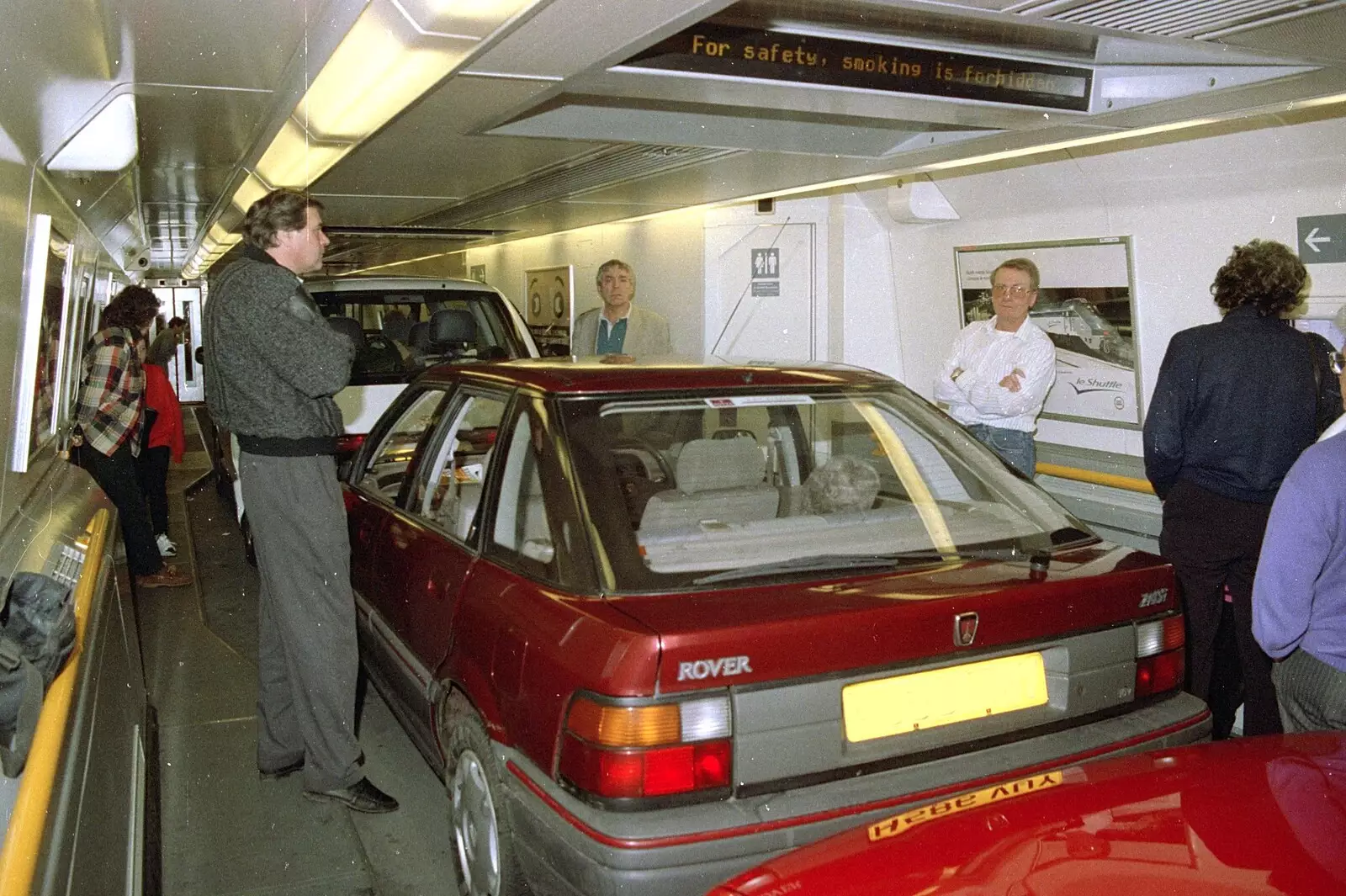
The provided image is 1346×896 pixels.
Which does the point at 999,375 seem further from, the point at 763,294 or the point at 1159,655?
the point at 763,294

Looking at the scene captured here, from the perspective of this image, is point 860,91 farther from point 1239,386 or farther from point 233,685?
point 233,685

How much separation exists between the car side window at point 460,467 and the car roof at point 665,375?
0.13 m

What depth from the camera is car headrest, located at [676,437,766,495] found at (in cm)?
311

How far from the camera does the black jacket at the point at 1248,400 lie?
12.4 feet

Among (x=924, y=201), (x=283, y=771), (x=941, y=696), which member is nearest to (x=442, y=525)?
(x=283, y=771)

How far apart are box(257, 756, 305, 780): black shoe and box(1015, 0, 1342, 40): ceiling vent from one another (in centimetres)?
355

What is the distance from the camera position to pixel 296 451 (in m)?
3.57

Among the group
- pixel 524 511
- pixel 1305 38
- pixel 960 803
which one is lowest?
pixel 960 803

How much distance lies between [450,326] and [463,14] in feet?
12.2

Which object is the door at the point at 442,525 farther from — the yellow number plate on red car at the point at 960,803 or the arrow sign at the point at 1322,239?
the arrow sign at the point at 1322,239

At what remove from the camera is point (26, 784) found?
65.1 inches

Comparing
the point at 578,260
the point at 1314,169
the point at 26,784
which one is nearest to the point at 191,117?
the point at 26,784

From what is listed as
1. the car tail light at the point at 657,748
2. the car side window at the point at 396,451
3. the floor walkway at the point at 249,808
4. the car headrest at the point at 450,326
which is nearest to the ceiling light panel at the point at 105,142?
the car side window at the point at 396,451

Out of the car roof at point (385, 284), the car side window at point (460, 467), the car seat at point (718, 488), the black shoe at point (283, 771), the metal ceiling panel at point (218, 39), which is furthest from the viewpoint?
the car roof at point (385, 284)
